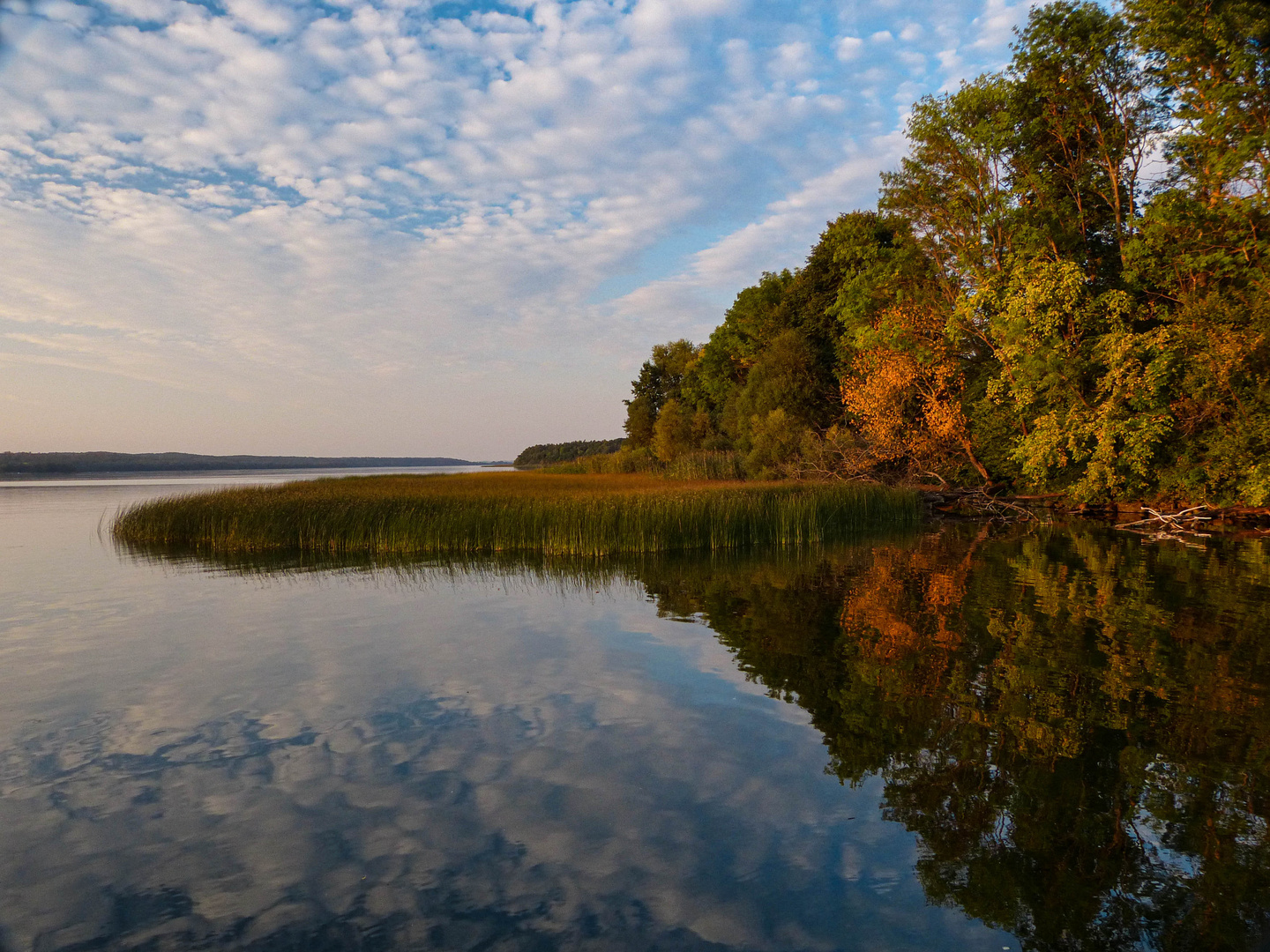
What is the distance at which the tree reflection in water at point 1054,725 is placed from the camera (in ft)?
12.6

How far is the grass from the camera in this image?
19.1 meters

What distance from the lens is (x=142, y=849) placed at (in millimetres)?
4441

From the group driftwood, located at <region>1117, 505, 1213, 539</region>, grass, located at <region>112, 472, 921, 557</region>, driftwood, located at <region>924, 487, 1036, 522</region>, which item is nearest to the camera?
grass, located at <region>112, 472, 921, 557</region>

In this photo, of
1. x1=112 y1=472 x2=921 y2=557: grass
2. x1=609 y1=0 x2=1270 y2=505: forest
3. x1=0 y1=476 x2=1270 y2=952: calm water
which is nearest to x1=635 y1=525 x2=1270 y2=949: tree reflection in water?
x1=0 y1=476 x2=1270 y2=952: calm water

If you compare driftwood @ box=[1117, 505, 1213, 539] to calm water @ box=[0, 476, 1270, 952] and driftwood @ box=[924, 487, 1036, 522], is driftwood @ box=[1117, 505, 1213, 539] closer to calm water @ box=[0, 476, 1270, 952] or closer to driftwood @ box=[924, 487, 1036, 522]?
driftwood @ box=[924, 487, 1036, 522]

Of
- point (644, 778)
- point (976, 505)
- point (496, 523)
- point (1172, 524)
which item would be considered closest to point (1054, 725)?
point (644, 778)

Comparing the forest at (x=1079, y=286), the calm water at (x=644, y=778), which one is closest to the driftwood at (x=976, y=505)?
the forest at (x=1079, y=286)

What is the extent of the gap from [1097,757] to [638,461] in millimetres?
51734

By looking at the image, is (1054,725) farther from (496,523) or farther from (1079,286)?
(1079,286)

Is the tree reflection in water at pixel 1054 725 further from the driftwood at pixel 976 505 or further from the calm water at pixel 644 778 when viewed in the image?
the driftwood at pixel 976 505

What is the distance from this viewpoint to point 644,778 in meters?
5.38

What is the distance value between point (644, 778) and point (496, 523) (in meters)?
14.9

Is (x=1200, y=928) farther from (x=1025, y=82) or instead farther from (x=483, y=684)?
(x=1025, y=82)

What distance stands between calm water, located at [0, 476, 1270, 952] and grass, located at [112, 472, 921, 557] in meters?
7.79
